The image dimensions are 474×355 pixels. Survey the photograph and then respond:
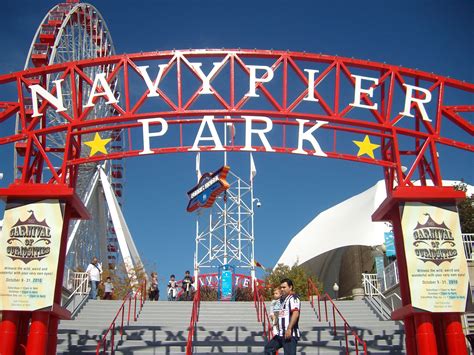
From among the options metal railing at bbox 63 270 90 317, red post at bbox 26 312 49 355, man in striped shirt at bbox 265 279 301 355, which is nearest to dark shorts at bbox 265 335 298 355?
man in striped shirt at bbox 265 279 301 355

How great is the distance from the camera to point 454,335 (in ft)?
41.4

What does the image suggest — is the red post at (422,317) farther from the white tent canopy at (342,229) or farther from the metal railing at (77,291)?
the white tent canopy at (342,229)

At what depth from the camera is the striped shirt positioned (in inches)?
428

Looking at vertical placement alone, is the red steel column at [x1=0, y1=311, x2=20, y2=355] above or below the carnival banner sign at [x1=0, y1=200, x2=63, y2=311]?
below

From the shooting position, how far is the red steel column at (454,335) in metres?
12.5

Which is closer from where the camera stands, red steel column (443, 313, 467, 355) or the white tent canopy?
red steel column (443, 313, 467, 355)

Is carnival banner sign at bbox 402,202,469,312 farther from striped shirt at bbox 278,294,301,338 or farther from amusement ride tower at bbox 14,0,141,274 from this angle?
amusement ride tower at bbox 14,0,141,274

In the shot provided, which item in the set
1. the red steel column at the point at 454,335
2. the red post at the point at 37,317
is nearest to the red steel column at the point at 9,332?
the red post at the point at 37,317

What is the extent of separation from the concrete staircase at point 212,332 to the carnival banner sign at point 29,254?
3.13m

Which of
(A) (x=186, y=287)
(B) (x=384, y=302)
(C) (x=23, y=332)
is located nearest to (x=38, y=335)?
(C) (x=23, y=332)

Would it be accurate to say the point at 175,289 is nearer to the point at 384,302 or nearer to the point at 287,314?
the point at 384,302

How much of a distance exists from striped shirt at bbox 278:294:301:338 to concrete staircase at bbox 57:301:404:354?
4255 mm

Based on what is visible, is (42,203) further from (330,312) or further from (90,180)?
(90,180)

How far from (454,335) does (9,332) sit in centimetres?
836
